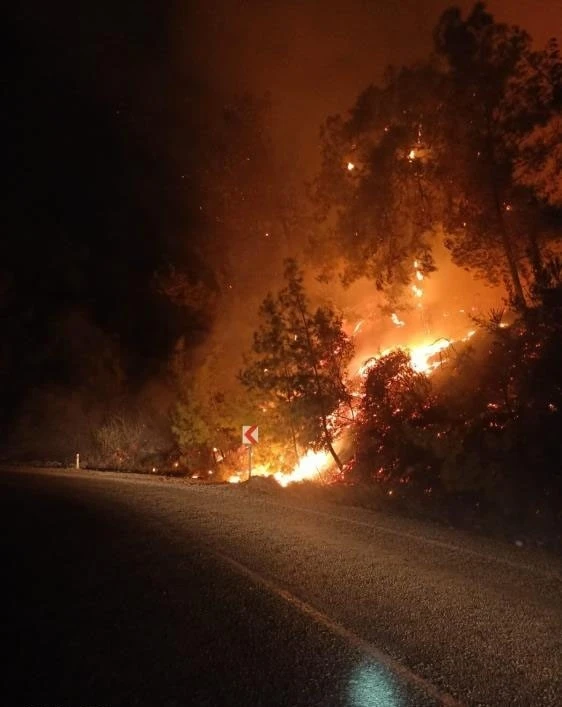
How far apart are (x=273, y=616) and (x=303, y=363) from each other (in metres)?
16.8

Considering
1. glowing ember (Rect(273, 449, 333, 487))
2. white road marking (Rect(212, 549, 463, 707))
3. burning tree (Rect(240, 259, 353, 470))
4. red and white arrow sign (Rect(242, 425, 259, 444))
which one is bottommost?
white road marking (Rect(212, 549, 463, 707))

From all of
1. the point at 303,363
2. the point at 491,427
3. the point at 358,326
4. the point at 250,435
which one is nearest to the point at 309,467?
the point at 250,435

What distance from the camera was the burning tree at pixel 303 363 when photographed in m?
22.5

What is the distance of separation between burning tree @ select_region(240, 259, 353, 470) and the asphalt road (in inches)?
451

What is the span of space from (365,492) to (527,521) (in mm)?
4497

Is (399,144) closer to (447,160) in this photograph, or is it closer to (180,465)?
(447,160)

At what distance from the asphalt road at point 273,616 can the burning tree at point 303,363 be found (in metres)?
11.5

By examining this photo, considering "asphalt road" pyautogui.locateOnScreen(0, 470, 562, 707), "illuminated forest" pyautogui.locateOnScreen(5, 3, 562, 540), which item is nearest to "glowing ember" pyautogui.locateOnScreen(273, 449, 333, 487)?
"illuminated forest" pyautogui.locateOnScreen(5, 3, 562, 540)

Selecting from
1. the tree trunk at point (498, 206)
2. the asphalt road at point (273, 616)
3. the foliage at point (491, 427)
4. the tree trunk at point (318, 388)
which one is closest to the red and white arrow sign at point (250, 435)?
the tree trunk at point (318, 388)

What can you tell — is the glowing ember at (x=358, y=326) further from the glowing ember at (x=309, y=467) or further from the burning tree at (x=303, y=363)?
the burning tree at (x=303, y=363)

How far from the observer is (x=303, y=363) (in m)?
22.7

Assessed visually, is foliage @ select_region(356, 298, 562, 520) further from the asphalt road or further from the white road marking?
the white road marking

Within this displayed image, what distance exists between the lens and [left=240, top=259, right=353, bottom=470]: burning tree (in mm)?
22531

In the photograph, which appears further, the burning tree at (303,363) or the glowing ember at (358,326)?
the glowing ember at (358,326)
